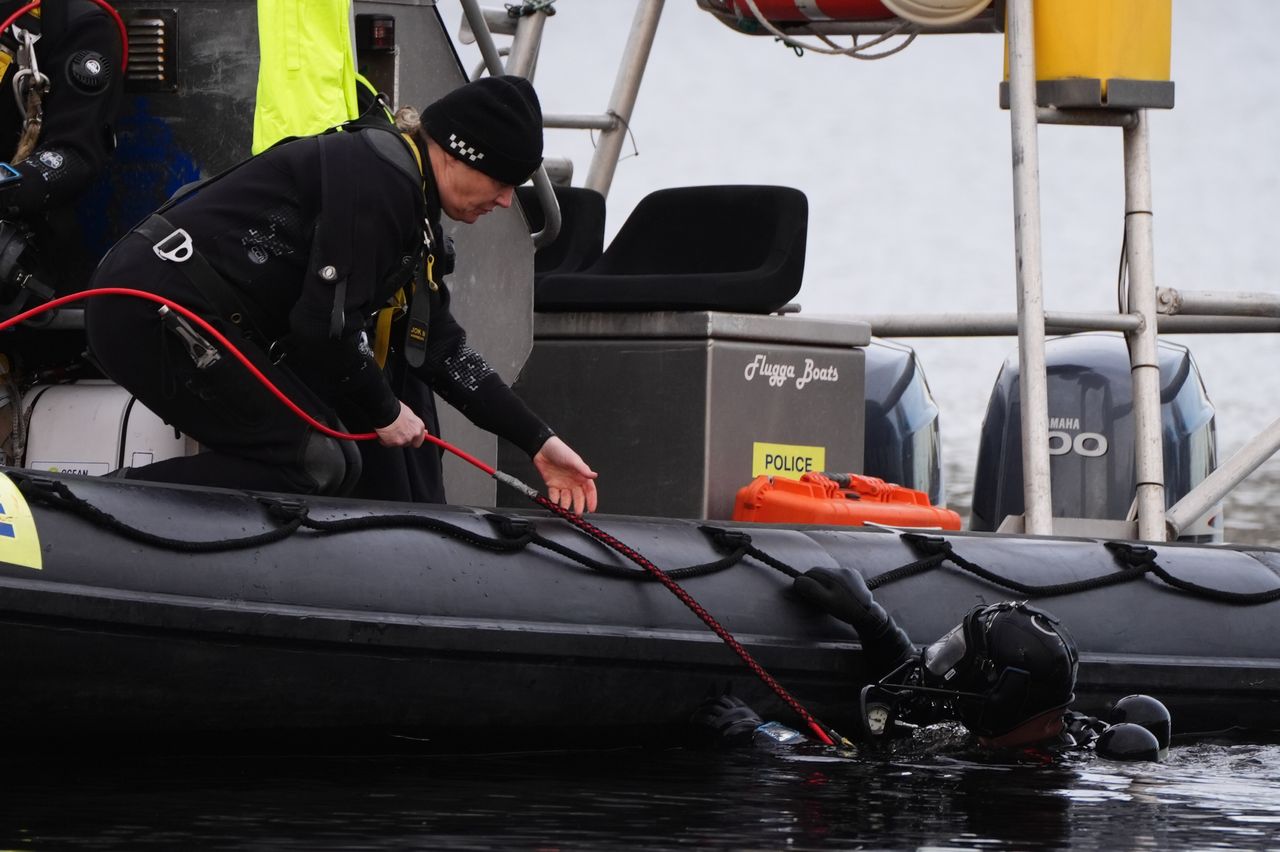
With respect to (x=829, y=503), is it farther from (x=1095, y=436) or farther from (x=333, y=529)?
(x=1095, y=436)

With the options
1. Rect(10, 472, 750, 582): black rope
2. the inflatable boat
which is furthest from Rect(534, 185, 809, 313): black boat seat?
Rect(10, 472, 750, 582): black rope

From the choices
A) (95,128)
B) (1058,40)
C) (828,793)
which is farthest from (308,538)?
(1058,40)

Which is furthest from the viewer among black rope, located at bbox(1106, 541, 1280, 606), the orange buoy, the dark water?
the orange buoy

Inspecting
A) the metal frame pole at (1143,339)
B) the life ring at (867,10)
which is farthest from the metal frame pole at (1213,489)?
the life ring at (867,10)

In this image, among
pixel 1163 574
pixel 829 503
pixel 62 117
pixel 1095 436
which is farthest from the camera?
pixel 1095 436

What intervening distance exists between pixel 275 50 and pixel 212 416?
0.93m

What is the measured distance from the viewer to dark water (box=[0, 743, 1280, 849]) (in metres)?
3.18

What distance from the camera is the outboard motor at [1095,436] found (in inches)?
247

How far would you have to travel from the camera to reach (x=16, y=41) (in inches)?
181

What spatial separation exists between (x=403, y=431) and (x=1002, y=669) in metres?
1.19

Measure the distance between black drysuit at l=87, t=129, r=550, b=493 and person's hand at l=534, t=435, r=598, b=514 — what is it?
0.37 metres

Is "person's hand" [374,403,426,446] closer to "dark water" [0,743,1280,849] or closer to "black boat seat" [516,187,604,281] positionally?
"dark water" [0,743,1280,849]

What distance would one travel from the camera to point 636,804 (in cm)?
355

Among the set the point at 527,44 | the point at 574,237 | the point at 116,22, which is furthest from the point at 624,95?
the point at 116,22
